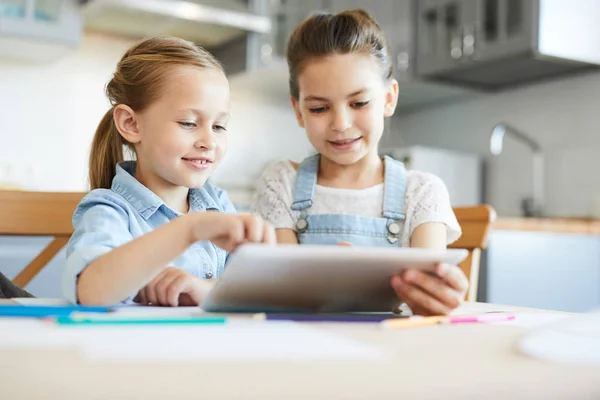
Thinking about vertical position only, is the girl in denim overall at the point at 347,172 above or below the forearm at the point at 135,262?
above

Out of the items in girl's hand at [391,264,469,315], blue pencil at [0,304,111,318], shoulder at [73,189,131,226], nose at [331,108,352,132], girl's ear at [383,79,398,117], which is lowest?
blue pencil at [0,304,111,318]

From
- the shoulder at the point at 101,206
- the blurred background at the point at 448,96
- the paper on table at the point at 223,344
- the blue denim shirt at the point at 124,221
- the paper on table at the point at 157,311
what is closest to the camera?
the paper on table at the point at 223,344

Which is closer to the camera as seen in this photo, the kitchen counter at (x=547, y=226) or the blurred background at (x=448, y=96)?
the kitchen counter at (x=547, y=226)

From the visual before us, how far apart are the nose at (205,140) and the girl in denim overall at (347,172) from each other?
0.24 m

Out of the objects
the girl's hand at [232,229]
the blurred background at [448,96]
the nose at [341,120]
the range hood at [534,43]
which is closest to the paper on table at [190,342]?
the girl's hand at [232,229]

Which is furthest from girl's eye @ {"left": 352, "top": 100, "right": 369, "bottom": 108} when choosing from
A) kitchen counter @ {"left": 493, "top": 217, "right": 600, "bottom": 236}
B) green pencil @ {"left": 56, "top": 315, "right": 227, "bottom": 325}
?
kitchen counter @ {"left": 493, "top": 217, "right": 600, "bottom": 236}

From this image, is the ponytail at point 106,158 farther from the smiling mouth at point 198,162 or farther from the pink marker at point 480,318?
the pink marker at point 480,318

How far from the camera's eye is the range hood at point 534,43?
2.66m

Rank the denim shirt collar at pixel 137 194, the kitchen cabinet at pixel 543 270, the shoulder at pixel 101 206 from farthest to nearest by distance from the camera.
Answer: the kitchen cabinet at pixel 543 270 < the denim shirt collar at pixel 137 194 < the shoulder at pixel 101 206

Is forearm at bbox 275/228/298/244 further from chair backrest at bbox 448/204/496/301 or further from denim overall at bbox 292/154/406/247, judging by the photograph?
chair backrest at bbox 448/204/496/301

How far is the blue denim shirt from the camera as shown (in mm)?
703

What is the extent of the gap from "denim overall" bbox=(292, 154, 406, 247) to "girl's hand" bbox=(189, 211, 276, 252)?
53cm

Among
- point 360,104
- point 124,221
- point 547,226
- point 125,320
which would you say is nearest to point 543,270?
A: point 547,226

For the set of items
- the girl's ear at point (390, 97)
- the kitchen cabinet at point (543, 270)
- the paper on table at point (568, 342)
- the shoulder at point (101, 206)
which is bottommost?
the kitchen cabinet at point (543, 270)
